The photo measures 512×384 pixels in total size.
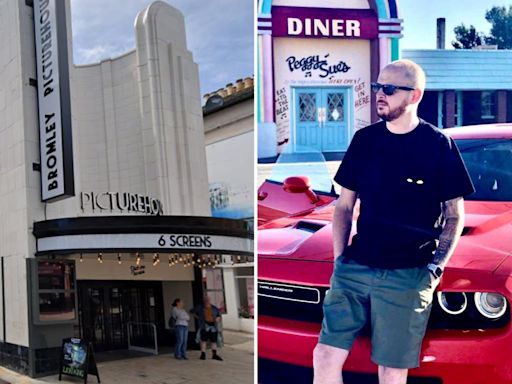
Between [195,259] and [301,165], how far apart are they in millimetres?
4553

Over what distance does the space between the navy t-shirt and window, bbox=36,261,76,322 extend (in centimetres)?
571

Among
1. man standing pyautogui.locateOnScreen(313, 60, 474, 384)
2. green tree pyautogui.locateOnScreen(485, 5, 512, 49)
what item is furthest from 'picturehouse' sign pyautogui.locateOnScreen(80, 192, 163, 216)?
green tree pyautogui.locateOnScreen(485, 5, 512, 49)

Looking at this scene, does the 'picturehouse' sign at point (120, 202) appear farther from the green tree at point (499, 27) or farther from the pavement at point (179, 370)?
the green tree at point (499, 27)

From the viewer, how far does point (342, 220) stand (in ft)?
12.5

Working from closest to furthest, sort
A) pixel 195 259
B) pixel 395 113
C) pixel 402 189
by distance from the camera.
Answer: pixel 402 189
pixel 395 113
pixel 195 259

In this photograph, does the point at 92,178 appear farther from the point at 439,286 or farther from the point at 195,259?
the point at 439,286

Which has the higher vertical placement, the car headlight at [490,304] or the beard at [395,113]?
the beard at [395,113]

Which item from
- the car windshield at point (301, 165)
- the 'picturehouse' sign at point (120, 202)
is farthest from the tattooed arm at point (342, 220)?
the 'picturehouse' sign at point (120, 202)

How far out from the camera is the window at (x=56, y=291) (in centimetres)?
828

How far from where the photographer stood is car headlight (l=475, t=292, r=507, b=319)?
346 centimetres

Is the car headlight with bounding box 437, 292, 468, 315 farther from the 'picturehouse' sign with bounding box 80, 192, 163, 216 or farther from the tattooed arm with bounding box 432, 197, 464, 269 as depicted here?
the 'picturehouse' sign with bounding box 80, 192, 163, 216

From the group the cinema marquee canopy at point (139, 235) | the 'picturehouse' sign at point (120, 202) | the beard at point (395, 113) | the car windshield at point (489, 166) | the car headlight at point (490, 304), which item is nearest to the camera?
the car headlight at point (490, 304)

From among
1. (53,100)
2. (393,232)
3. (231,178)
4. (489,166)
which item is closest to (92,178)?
(53,100)

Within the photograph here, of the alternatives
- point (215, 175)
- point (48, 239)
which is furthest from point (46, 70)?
point (215, 175)
